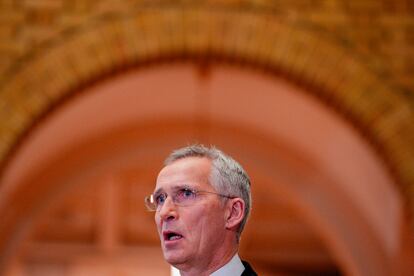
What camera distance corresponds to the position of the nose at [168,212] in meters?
2.98

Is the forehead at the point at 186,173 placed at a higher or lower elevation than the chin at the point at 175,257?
higher

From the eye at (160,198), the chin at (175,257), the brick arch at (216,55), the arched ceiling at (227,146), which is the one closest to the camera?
the chin at (175,257)

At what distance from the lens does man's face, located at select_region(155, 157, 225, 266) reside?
2955mm

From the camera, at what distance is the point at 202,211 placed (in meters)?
3.01

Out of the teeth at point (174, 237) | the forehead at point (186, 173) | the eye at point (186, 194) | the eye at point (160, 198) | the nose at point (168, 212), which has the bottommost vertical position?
the teeth at point (174, 237)

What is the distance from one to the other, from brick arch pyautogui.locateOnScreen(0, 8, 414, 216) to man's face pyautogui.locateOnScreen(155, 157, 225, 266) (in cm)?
351

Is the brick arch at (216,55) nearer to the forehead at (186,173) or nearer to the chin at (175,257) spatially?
the forehead at (186,173)

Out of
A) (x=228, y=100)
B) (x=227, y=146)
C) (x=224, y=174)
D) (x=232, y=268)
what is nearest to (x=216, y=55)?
(x=228, y=100)

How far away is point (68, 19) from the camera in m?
6.60

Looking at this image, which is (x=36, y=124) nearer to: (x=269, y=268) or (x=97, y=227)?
(x=97, y=227)

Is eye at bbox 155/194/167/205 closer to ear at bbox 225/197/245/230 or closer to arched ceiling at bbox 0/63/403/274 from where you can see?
ear at bbox 225/197/245/230

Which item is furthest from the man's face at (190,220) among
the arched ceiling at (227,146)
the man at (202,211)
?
the arched ceiling at (227,146)

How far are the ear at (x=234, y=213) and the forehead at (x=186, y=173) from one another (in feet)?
0.31

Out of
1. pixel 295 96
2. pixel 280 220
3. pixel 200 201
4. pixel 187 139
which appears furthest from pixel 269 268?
pixel 200 201
